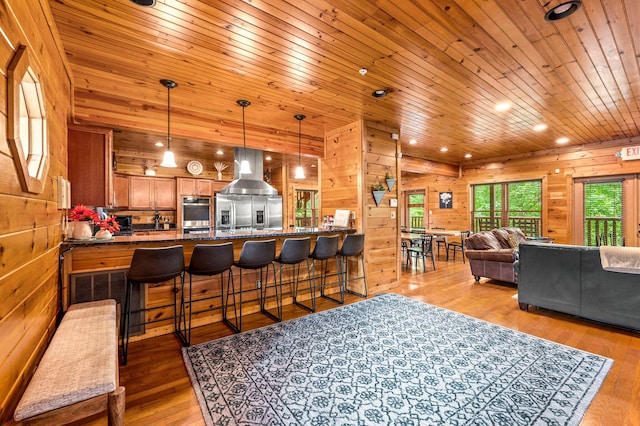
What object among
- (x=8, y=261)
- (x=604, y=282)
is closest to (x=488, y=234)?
(x=604, y=282)

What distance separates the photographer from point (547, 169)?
6.88 meters

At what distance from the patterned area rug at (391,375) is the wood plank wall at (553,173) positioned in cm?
509

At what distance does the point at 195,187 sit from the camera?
673 centimetres

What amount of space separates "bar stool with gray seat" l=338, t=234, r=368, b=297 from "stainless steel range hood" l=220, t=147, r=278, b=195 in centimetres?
182

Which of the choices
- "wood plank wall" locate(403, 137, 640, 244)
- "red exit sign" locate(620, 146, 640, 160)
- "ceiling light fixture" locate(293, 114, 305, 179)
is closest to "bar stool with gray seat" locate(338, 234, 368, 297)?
"ceiling light fixture" locate(293, 114, 305, 179)

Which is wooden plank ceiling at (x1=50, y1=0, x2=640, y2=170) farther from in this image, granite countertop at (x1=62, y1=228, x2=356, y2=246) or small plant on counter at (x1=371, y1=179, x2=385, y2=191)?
granite countertop at (x1=62, y1=228, x2=356, y2=246)

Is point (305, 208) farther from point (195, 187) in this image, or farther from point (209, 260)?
point (209, 260)

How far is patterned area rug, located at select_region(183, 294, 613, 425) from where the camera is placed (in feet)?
6.00

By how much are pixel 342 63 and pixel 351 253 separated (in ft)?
7.74

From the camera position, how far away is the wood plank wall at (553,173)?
598cm

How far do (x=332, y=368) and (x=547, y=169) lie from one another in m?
7.24

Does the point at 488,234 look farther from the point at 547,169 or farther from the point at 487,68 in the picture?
the point at 487,68

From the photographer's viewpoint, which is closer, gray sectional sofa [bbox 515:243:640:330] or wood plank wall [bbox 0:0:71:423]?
wood plank wall [bbox 0:0:71:423]

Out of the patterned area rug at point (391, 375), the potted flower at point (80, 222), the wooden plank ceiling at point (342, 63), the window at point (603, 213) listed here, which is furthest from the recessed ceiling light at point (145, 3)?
the window at point (603, 213)
